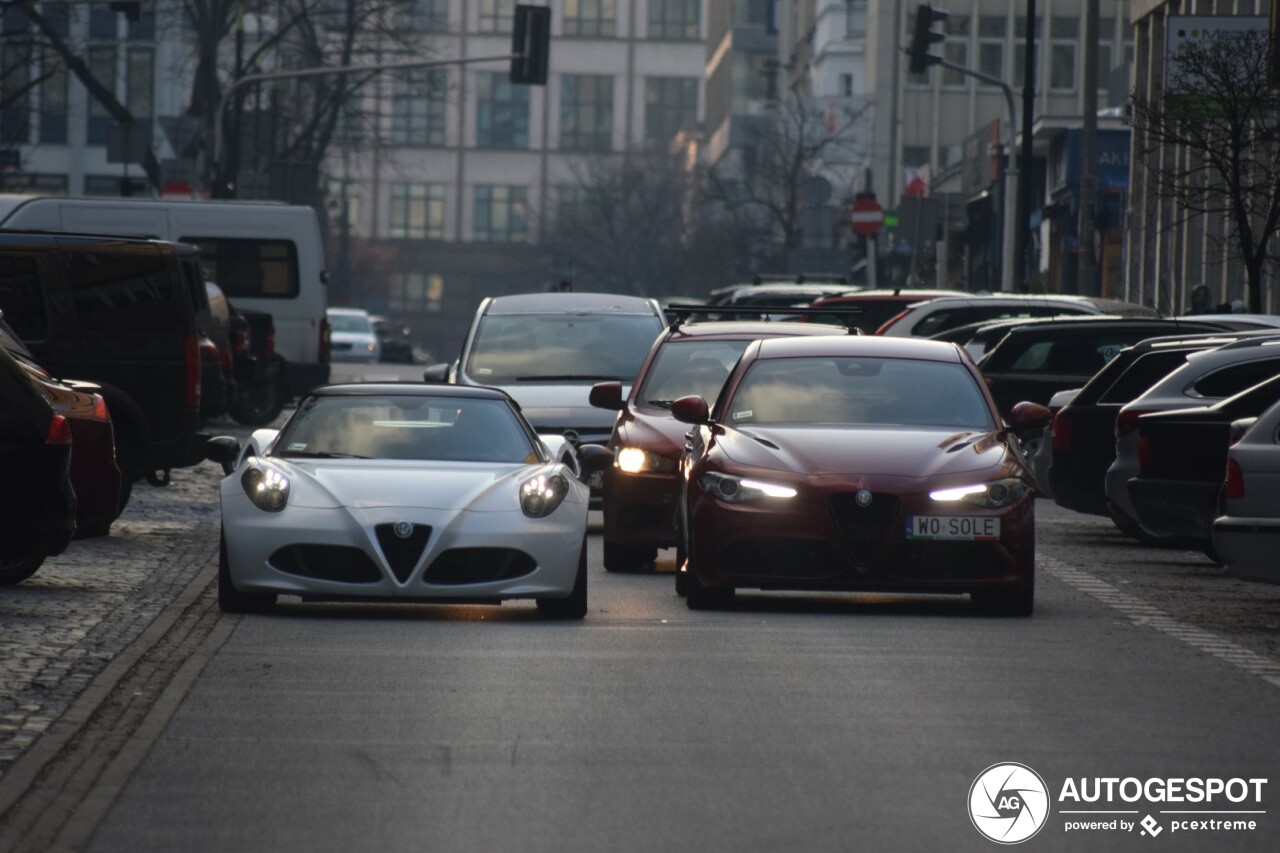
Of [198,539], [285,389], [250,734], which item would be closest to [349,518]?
[250,734]

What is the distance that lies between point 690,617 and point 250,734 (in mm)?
5010

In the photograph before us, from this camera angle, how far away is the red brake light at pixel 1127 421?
59.7 ft

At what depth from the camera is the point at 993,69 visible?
10062 centimetres

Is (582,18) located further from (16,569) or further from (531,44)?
(16,569)

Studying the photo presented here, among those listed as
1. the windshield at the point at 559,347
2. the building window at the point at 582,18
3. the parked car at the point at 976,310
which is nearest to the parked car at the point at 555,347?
the windshield at the point at 559,347

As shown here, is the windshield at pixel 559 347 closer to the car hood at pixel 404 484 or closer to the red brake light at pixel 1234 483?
the car hood at pixel 404 484

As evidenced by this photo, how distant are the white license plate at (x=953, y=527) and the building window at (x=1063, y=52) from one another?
295 ft

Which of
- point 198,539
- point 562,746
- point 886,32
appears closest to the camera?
point 562,746

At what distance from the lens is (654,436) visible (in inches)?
683

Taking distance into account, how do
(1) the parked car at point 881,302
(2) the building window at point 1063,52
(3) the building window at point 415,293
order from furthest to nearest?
(3) the building window at point 415,293 → (2) the building window at point 1063,52 → (1) the parked car at point 881,302

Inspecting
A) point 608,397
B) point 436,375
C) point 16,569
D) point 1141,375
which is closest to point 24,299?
point 436,375

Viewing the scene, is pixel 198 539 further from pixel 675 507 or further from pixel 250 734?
pixel 250 734

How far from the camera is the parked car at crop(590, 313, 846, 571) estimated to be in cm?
1702

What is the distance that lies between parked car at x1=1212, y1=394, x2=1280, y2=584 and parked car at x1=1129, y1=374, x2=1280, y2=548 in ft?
6.08
